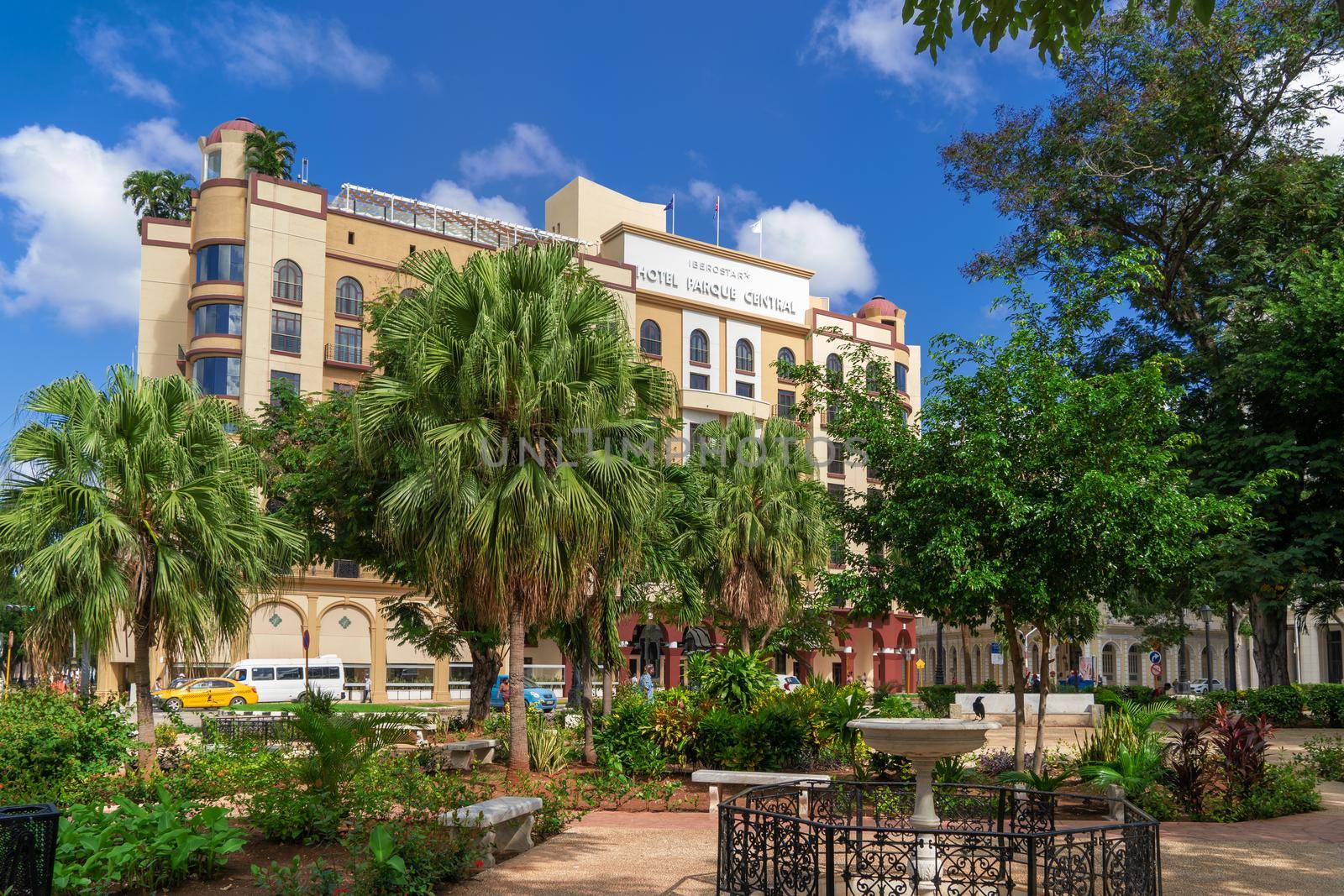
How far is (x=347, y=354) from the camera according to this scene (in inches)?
1825

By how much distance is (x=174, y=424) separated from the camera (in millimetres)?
15109

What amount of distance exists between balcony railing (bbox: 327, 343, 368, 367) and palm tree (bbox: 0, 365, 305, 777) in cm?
3133

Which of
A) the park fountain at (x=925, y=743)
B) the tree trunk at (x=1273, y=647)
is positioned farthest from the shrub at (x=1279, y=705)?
the park fountain at (x=925, y=743)

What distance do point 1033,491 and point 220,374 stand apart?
3722 cm

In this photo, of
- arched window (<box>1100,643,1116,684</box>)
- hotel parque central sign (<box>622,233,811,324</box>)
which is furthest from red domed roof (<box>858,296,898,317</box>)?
arched window (<box>1100,643,1116,684</box>)

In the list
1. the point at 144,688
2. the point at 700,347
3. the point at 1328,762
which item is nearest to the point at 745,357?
the point at 700,347

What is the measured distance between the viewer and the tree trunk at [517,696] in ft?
49.5

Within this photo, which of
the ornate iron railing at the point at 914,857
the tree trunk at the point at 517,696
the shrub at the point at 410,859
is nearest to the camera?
the ornate iron railing at the point at 914,857

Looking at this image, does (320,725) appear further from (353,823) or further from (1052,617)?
(1052,617)

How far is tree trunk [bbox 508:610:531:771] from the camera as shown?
15078 millimetres

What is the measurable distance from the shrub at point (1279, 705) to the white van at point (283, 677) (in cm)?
2863

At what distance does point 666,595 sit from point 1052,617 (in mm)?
11180

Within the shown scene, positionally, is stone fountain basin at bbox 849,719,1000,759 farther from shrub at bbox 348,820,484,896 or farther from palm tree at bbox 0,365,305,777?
palm tree at bbox 0,365,305,777

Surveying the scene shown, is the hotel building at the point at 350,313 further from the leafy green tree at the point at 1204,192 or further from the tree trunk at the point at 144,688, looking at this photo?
the tree trunk at the point at 144,688
